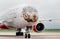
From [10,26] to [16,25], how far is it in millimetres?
1582

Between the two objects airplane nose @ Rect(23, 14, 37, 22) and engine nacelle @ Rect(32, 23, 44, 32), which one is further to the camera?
airplane nose @ Rect(23, 14, 37, 22)

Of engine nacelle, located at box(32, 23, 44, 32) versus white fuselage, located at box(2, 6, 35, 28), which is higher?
white fuselage, located at box(2, 6, 35, 28)

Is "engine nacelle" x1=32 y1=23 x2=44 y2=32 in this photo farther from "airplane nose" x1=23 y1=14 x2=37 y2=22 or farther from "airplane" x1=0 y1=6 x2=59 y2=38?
"airplane nose" x1=23 y1=14 x2=37 y2=22

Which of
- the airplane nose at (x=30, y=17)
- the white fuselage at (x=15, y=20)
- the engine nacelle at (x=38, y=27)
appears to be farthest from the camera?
the white fuselage at (x=15, y=20)

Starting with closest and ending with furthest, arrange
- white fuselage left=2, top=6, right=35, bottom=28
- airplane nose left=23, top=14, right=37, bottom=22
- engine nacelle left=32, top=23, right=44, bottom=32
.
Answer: engine nacelle left=32, top=23, right=44, bottom=32
airplane nose left=23, top=14, right=37, bottom=22
white fuselage left=2, top=6, right=35, bottom=28

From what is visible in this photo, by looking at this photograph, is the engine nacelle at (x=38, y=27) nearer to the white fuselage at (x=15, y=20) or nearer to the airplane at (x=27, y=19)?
the airplane at (x=27, y=19)

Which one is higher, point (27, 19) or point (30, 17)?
point (30, 17)

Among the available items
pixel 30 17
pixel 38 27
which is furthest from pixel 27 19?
pixel 38 27

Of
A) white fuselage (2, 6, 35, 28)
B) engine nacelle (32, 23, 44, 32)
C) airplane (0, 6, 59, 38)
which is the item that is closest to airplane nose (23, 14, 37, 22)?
airplane (0, 6, 59, 38)

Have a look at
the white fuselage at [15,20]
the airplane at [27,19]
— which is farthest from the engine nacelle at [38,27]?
the white fuselage at [15,20]

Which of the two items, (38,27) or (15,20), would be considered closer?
(38,27)

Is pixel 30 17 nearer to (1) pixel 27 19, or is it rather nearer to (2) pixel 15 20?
(1) pixel 27 19

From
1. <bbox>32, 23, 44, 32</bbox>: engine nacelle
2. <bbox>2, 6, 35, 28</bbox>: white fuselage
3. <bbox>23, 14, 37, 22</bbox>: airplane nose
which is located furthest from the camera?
<bbox>2, 6, 35, 28</bbox>: white fuselage

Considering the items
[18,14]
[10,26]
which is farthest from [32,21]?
[10,26]
